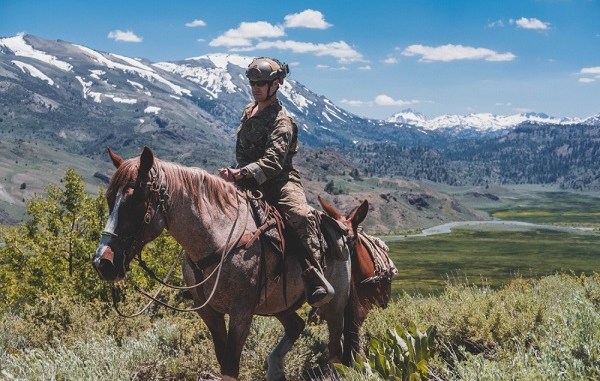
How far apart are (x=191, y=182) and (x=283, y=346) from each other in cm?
314

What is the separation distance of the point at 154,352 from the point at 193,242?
2845 millimetres

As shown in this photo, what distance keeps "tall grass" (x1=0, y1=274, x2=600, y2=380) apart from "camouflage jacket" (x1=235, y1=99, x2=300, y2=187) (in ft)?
9.11

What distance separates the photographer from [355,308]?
9023mm

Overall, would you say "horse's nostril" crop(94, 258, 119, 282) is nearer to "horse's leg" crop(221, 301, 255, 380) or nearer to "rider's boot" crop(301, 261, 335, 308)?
"horse's leg" crop(221, 301, 255, 380)

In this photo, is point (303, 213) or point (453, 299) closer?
point (303, 213)

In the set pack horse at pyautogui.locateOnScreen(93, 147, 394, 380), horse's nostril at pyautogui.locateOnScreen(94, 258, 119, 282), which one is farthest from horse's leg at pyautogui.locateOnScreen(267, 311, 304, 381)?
horse's nostril at pyautogui.locateOnScreen(94, 258, 119, 282)

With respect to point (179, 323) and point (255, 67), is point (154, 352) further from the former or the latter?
point (255, 67)

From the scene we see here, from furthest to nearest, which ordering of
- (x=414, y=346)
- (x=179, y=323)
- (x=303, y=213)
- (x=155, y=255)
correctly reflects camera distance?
(x=155, y=255) → (x=179, y=323) → (x=303, y=213) → (x=414, y=346)

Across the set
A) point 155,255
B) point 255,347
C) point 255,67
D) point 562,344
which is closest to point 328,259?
point 255,347

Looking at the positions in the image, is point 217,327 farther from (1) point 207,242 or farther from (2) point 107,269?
(2) point 107,269

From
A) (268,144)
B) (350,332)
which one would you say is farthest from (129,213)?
(350,332)

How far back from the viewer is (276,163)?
720 cm

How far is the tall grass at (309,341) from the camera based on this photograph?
17.5 ft

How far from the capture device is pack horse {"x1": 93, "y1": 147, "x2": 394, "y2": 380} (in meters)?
6.12
